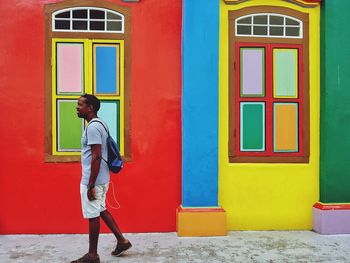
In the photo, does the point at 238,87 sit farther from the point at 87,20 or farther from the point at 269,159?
the point at 87,20

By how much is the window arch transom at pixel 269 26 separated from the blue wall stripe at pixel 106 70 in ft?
5.90

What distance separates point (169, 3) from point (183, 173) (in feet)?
7.69

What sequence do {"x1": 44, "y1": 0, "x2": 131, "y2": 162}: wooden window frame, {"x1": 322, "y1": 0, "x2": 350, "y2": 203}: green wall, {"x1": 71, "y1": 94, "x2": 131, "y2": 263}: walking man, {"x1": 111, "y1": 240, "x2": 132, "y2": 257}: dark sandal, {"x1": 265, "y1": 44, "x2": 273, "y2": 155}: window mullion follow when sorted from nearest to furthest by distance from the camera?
1. {"x1": 71, "y1": 94, "x2": 131, "y2": 263}: walking man
2. {"x1": 111, "y1": 240, "x2": 132, "y2": 257}: dark sandal
3. {"x1": 44, "y1": 0, "x2": 131, "y2": 162}: wooden window frame
4. {"x1": 322, "y1": 0, "x2": 350, "y2": 203}: green wall
5. {"x1": 265, "y1": 44, "x2": 273, "y2": 155}: window mullion

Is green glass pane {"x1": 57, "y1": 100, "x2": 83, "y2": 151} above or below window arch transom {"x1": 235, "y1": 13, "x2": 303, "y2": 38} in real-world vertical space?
below

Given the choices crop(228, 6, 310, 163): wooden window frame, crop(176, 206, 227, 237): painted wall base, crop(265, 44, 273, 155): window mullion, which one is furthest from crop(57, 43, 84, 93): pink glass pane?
crop(265, 44, 273, 155): window mullion

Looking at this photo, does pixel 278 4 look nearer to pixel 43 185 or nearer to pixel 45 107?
pixel 45 107

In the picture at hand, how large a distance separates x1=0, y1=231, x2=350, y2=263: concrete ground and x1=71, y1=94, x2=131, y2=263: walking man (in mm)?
452

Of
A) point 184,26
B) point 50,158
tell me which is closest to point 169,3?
point 184,26

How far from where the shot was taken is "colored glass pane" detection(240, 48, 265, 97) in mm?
6301

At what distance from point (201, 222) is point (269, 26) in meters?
2.89

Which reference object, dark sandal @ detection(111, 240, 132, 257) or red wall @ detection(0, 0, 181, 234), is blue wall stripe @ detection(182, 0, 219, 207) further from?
dark sandal @ detection(111, 240, 132, 257)

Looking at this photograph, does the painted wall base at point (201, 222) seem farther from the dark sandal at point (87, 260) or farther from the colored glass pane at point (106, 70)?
the colored glass pane at point (106, 70)

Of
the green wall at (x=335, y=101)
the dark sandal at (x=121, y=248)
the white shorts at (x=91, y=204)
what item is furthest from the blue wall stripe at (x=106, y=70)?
the green wall at (x=335, y=101)

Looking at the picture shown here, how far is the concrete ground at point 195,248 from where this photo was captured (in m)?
5.07
